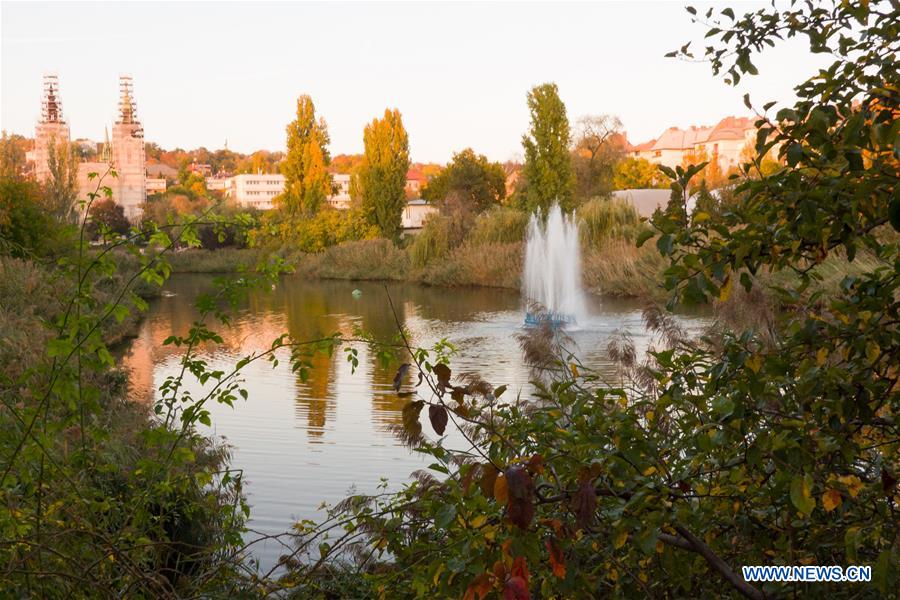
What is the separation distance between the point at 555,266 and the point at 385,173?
17.9 metres

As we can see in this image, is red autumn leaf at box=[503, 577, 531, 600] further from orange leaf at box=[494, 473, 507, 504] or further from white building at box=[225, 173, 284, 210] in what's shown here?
white building at box=[225, 173, 284, 210]

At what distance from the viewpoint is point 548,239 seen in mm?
29625

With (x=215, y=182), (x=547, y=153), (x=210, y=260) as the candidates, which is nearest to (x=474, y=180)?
(x=547, y=153)

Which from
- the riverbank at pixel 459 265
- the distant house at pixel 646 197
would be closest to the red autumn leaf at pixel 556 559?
the riverbank at pixel 459 265

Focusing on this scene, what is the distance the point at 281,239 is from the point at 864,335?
4386 cm

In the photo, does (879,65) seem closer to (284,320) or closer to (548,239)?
(284,320)

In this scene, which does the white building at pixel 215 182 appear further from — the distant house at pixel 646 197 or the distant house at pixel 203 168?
the distant house at pixel 646 197

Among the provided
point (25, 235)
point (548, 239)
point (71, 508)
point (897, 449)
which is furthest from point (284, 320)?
point (897, 449)

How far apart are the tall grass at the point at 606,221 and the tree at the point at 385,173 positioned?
1289cm

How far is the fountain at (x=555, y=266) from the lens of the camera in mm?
24016

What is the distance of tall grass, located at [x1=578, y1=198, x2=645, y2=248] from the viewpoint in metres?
29.8

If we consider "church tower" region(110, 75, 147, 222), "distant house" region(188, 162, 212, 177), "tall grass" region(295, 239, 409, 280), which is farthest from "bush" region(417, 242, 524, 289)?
"distant house" region(188, 162, 212, 177)

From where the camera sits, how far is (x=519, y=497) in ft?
5.07

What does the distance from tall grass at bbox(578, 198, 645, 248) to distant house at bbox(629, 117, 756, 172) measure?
190 ft
